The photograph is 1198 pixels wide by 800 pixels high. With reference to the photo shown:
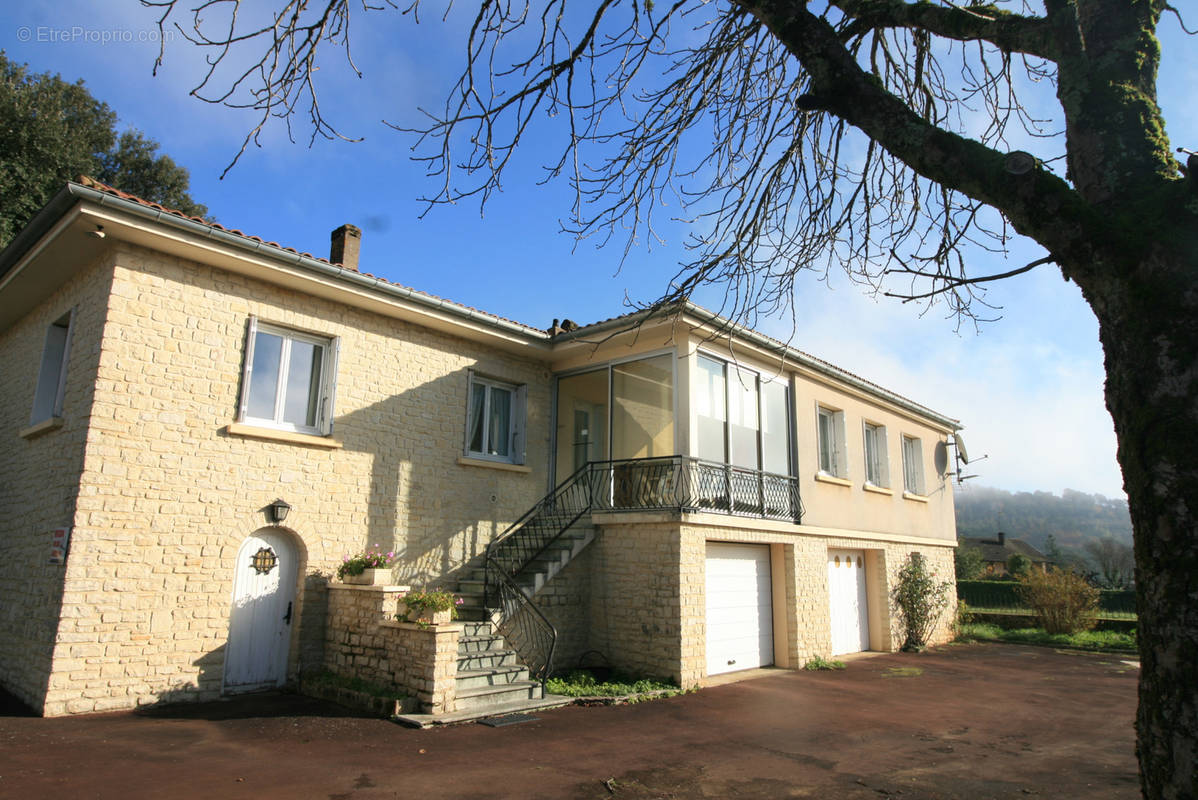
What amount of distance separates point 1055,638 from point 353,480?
644 inches

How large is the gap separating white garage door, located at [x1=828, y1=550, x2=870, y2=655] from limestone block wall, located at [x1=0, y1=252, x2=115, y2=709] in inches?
450

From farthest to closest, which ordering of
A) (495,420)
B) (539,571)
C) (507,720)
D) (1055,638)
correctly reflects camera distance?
(1055,638) < (495,420) < (539,571) < (507,720)

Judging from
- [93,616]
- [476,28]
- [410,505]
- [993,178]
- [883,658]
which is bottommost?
[883,658]

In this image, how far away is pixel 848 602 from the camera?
46.9 feet

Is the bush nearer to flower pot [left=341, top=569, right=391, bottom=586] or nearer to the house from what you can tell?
the house

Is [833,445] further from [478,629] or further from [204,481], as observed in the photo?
[204,481]

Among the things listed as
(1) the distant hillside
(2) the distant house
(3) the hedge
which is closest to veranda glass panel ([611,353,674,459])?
(3) the hedge

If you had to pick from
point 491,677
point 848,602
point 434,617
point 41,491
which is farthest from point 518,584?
point 848,602

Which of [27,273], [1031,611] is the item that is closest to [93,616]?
[27,273]

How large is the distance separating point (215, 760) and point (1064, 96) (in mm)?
7065

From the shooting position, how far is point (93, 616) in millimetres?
7383

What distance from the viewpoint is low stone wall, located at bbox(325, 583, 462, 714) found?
748 centimetres

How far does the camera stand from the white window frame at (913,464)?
1723cm

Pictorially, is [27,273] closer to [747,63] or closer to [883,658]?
[747,63]
